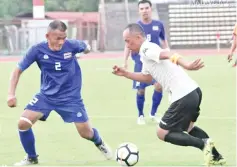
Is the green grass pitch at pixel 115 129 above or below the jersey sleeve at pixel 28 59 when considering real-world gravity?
below

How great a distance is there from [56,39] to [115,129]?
3.67 metres

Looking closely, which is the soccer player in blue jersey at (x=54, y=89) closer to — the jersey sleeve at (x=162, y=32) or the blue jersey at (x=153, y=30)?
the blue jersey at (x=153, y=30)

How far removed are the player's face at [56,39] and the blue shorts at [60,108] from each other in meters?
0.61

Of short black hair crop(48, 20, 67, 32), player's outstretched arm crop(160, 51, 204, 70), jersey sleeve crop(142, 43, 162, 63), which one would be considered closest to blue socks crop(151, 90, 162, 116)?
short black hair crop(48, 20, 67, 32)

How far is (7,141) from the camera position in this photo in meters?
10.4

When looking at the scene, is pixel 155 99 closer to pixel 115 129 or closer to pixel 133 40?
pixel 115 129

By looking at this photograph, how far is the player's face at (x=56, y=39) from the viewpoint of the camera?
8078mm

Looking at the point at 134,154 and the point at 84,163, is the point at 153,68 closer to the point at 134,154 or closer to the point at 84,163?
the point at 134,154

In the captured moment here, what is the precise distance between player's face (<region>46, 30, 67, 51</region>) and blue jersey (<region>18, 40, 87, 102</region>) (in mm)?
67

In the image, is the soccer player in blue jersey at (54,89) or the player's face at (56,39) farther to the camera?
the soccer player in blue jersey at (54,89)

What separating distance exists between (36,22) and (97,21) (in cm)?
634

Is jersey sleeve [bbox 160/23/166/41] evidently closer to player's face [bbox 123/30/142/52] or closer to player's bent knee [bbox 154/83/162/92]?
player's bent knee [bbox 154/83/162/92]

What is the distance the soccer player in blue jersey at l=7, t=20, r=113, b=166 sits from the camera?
8.26 meters

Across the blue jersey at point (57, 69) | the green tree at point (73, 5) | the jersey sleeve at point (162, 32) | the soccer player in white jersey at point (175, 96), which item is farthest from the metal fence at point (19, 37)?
the soccer player in white jersey at point (175, 96)
